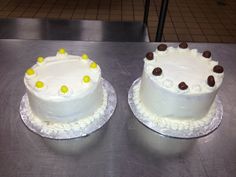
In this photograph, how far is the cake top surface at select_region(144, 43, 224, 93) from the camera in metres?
1.15

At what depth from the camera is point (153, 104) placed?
4.13 feet

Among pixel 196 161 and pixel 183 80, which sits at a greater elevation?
pixel 183 80

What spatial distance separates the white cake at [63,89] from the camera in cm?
110

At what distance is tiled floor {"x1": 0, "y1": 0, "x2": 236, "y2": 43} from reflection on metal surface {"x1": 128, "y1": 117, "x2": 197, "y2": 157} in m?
2.26

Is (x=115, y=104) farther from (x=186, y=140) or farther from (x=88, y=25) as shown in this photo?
(x=88, y=25)

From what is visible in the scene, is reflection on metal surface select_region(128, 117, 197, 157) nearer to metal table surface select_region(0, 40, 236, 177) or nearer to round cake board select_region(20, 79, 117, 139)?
metal table surface select_region(0, 40, 236, 177)

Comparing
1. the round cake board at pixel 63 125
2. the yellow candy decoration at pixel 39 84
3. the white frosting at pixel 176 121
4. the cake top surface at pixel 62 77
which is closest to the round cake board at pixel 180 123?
the white frosting at pixel 176 121

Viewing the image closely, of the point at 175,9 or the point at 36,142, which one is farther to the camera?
the point at 175,9

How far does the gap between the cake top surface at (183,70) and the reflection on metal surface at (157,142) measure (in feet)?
0.78

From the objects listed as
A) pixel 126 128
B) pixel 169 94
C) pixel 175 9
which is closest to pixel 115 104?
pixel 126 128

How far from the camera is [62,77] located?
1.17 meters

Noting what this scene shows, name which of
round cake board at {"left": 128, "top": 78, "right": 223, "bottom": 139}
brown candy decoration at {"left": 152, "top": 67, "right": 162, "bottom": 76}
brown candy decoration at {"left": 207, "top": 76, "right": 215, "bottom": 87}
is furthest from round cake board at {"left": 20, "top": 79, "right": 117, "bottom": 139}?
brown candy decoration at {"left": 207, "top": 76, "right": 215, "bottom": 87}

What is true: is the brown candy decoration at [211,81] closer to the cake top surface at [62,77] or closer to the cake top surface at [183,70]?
the cake top surface at [183,70]

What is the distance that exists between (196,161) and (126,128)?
35cm
